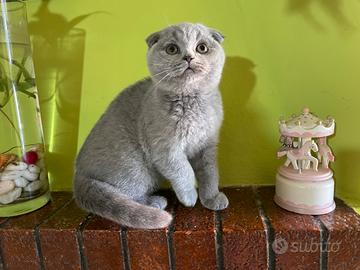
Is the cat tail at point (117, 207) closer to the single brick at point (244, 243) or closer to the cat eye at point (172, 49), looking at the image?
the single brick at point (244, 243)

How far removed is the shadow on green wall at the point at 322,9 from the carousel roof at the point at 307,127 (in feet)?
0.96

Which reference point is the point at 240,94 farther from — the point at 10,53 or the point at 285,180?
the point at 10,53

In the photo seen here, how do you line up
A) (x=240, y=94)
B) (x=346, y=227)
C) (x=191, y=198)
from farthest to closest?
(x=240, y=94), (x=191, y=198), (x=346, y=227)

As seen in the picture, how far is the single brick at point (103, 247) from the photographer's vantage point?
77 cm

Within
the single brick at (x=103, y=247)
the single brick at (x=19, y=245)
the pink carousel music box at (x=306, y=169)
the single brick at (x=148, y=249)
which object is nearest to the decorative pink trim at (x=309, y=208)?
the pink carousel music box at (x=306, y=169)

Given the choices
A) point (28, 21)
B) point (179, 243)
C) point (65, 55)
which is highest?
point (28, 21)

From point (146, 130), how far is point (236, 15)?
0.43 m

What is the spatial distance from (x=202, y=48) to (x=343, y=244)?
0.54m

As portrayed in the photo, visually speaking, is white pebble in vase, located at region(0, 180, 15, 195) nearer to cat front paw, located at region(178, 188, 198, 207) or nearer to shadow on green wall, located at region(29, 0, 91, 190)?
shadow on green wall, located at region(29, 0, 91, 190)

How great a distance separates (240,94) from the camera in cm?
97

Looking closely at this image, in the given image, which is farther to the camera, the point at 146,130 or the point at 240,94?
the point at 240,94

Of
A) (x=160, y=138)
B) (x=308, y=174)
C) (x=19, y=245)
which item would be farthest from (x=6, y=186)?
(x=308, y=174)

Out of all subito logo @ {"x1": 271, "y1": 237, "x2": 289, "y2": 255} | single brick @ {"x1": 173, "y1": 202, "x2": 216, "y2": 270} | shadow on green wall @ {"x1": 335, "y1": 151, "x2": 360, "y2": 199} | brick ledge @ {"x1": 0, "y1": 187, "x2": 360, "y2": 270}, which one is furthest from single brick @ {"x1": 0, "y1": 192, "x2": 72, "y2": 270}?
shadow on green wall @ {"x1": 335, "y1": 151, "x2": 360, "y2": 199}

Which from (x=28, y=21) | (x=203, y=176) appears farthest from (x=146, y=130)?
(x=28, y=21)
